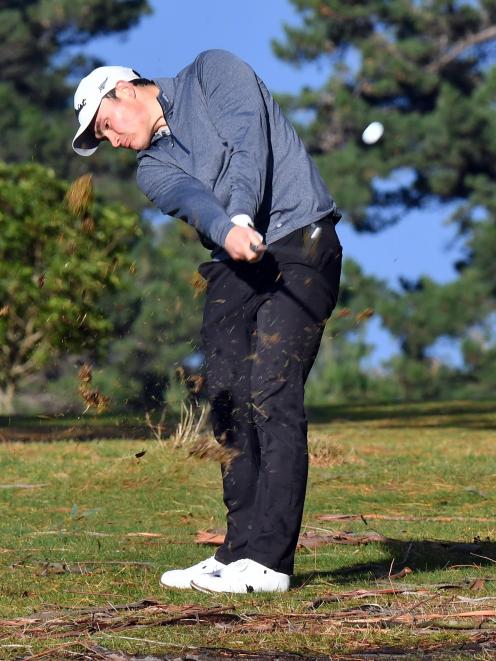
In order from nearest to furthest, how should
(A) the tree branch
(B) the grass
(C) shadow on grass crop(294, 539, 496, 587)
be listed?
1. (B) the grass
2. (C) shadow on grass crop(294, 539, 496, 587)
3. (A) the tree branch

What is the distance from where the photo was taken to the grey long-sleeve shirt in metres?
5.20

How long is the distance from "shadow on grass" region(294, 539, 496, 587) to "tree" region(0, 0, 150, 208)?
2948 centimetres

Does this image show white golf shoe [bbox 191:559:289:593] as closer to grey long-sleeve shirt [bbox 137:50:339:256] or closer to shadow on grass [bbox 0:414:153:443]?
grey long-sleeve shirt [bbox 137:50:339:256]

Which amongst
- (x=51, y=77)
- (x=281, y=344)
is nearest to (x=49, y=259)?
(x=281, y=344)

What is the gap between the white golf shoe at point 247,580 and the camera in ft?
17.3

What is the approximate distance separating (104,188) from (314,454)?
26.2 metres

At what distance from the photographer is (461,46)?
31.5m

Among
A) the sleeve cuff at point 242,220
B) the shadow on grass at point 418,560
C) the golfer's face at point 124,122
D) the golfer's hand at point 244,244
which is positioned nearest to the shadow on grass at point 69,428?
the shadow on grass at point 418,560

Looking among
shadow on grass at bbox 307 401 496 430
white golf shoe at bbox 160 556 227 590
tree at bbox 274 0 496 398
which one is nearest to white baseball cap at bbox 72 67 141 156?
white golf shoe at bbox 160 556 227 590

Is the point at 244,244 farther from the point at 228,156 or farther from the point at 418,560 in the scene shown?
the point at 418,560

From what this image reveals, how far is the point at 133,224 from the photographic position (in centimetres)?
1911

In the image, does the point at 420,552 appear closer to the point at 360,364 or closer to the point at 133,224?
the point at 133,224

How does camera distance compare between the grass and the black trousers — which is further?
the black trousers

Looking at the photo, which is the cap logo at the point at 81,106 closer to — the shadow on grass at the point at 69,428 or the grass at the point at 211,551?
the grass at the point at 211,551
